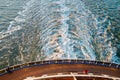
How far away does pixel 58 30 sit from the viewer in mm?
61594

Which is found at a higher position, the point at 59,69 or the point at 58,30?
the point at 58,30

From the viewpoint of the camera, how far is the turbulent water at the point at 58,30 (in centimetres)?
5188

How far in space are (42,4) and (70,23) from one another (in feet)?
71.2

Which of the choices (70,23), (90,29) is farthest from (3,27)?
(90,29)

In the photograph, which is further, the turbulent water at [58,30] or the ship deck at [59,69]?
the turbulent water at [58,30]

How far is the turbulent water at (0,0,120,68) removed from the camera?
170ft

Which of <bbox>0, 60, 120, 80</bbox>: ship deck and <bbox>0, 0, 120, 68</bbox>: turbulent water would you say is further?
<bbox>0, 0, 120, 68</bbox>: turbulent water

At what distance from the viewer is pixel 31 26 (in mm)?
66062

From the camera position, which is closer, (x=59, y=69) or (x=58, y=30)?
(x=59, y=69)

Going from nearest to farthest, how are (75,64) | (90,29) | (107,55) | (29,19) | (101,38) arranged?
(75,64)
(107,55)
(101,38)
(90,29)
(29,19)

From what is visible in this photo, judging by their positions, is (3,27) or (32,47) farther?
(3,27)

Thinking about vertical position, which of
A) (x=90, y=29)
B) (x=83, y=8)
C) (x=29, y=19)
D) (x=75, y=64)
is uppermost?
(x=83, y=8)

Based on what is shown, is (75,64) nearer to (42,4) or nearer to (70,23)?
(70,23)

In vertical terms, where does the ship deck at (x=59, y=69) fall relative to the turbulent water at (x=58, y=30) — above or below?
below
